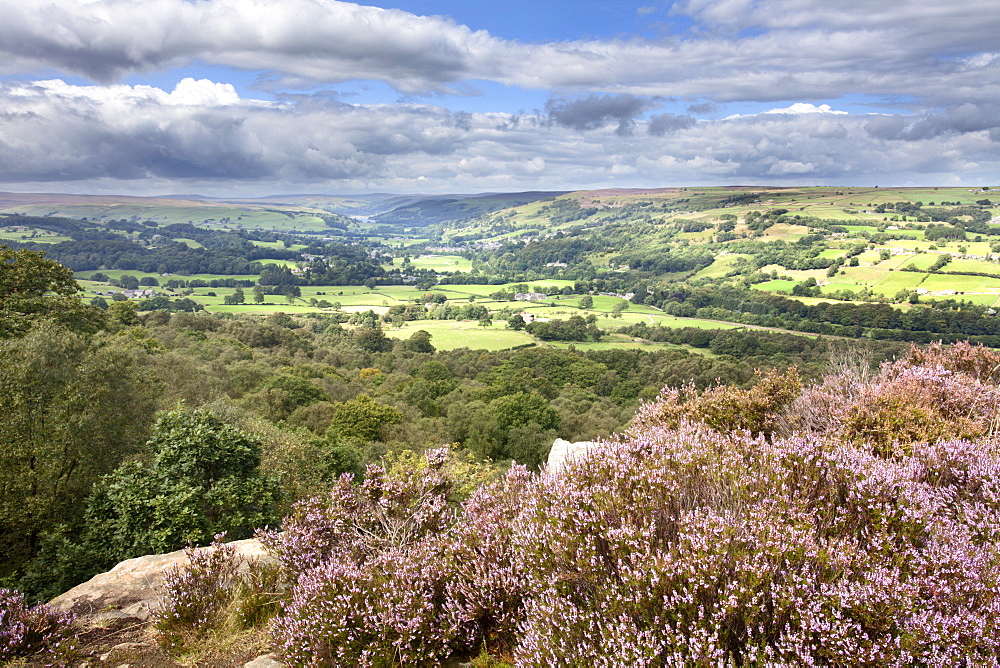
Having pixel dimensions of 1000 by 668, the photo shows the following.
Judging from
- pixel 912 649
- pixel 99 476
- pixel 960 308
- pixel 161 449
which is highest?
pixel 912 649

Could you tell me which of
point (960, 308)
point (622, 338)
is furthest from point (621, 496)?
point (960, 308)

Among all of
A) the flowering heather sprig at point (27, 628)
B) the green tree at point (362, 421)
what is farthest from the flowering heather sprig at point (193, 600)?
the green tree at point (362, 421)

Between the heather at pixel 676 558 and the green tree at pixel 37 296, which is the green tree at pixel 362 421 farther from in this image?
the heather at pixel 676 558

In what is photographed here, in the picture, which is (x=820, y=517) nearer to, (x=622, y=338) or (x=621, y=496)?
(x=621, y=496)

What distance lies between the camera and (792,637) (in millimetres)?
3643

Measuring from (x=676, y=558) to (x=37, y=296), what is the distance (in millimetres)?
28379

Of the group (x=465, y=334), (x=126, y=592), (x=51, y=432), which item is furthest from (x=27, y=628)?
(x=465, y=334)

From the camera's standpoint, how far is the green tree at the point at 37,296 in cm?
A: 2100

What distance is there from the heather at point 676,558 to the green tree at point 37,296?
20313 millimetres

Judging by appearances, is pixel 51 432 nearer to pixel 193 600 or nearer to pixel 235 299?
pixel 193 600

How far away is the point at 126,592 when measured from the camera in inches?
317

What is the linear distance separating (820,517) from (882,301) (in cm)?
11876

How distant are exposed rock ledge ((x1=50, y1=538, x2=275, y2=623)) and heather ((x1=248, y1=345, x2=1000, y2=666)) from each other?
2086 millimetres

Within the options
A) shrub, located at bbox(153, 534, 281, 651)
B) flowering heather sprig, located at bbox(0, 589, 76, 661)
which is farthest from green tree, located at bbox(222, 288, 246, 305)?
flowering heather sprig, located at bbox(0, 589, 76, 661)
